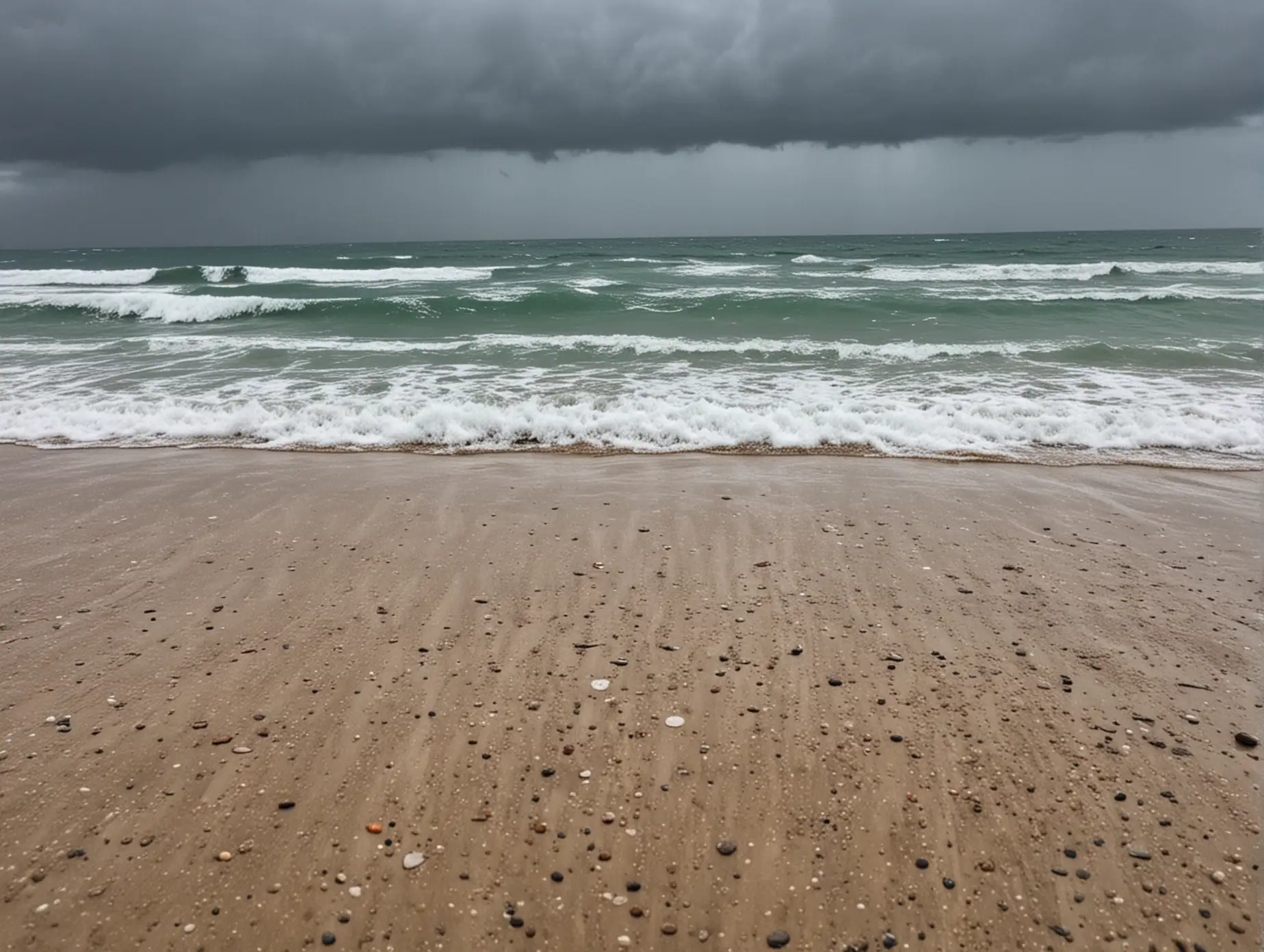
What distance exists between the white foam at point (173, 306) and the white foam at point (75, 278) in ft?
45.9

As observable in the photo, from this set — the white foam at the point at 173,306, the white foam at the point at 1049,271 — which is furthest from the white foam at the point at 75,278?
the white foam at the point at 1049,271

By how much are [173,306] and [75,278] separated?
915 inches

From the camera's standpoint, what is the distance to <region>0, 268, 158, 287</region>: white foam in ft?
122

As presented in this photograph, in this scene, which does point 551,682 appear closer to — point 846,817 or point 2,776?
point 846,817

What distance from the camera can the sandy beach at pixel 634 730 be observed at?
2367mm

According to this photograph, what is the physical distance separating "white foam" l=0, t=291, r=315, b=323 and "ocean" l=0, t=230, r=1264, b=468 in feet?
0.34

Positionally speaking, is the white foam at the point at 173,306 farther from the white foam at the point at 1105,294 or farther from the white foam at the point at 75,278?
the white foam at the point at 1105,294

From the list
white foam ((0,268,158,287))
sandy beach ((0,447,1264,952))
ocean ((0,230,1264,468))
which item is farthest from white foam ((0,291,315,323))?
sandy beach ((0,447,1264,952))

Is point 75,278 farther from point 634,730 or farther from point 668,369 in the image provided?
point 634,730

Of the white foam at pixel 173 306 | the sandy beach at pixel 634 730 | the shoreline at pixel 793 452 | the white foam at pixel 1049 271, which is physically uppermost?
the white foam at pixel 173 306

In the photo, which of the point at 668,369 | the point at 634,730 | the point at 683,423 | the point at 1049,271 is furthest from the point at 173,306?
the point at 1049,271

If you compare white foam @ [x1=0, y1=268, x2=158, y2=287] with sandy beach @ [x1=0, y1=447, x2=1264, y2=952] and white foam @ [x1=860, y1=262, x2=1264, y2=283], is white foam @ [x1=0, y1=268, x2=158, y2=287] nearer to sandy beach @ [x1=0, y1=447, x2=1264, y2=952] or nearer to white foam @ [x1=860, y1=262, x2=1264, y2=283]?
white foam @ [x1=860, y1=262, x2=1264, y2=283]

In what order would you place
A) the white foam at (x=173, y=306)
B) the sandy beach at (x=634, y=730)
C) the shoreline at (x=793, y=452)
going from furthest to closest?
the white foam at (x=173, y=306)
the shoreline at (x=793, y=452)
the sandy beach at (x=634, y=730)

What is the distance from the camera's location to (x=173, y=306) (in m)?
23.1
